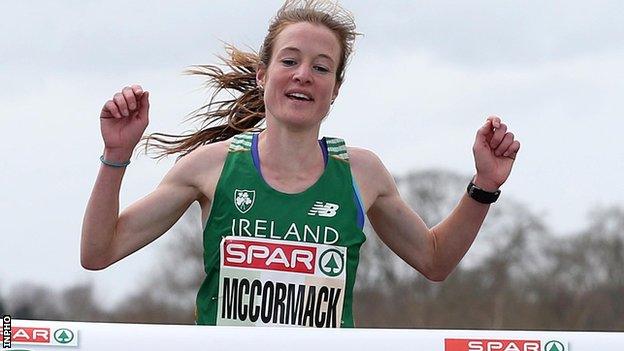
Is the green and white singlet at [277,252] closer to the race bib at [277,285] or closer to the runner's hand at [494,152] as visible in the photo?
the race bib at [277,285]

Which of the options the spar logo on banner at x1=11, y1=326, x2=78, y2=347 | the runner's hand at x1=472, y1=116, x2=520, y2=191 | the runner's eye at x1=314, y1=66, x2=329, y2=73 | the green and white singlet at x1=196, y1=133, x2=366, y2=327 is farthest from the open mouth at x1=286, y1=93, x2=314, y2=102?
the spar logo on banner at x1=11, y1=326, x2=78, y2=347

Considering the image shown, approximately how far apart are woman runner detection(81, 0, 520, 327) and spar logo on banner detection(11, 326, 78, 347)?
798mm

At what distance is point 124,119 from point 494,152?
1.18 m

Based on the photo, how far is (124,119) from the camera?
4.59 meters

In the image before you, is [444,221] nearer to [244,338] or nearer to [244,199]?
[244,199]

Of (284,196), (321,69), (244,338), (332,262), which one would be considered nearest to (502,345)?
(244,338)

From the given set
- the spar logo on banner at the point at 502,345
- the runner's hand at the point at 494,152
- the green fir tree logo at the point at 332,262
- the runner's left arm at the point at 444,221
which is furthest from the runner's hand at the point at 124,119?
the spar logo on banner at the point at 502,345

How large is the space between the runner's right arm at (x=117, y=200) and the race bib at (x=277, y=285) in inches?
9.3

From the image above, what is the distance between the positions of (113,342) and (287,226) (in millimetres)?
1025

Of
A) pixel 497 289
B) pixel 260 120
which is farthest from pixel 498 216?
pixel 260 120

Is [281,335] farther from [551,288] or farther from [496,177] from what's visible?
[551,288]

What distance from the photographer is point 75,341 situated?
152 inches

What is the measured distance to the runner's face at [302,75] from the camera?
480 cm

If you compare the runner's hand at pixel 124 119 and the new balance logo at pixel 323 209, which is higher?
the runner's hand at pixel 124 119
